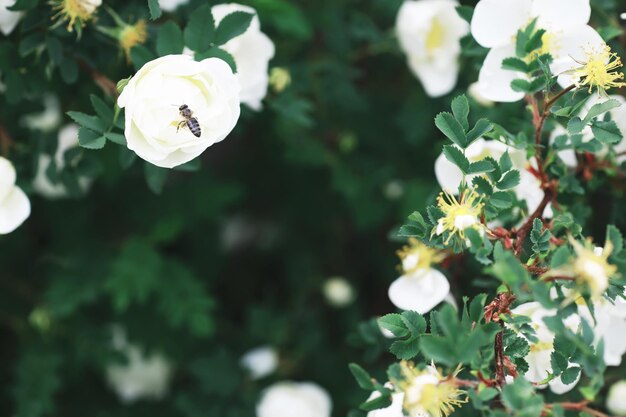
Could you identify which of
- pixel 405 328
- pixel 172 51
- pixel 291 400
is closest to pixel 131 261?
pixel 291 400

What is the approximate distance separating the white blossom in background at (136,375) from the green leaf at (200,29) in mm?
1009

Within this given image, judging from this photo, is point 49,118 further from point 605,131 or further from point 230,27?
point 605,131

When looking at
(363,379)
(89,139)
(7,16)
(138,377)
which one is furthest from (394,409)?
(138,377)

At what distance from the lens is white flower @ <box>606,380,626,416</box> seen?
1318 mm

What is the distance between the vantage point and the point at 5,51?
1.32m

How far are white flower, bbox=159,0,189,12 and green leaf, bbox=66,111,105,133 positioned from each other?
0.93ft

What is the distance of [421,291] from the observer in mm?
1195

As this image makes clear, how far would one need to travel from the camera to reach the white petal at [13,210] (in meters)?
1.17

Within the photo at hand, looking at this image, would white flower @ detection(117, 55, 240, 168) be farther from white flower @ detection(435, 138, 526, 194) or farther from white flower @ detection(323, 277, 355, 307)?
white flower @ detection(323, 277, 355, 307)

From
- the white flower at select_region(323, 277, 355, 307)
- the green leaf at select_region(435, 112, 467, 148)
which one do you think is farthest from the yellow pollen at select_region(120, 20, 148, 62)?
the white flower at select_region(323, 277, 355, 307)

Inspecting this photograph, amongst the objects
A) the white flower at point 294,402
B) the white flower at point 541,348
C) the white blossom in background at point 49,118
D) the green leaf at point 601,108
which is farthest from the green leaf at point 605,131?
the white blossom in background at point 49,118

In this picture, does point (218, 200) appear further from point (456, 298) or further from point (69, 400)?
point (456, 298)

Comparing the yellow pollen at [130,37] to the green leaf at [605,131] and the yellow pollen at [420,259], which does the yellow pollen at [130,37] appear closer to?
the yellow pollen at [420,259]

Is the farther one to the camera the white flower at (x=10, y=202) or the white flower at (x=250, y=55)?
the white flower at (x=250, y=55)
